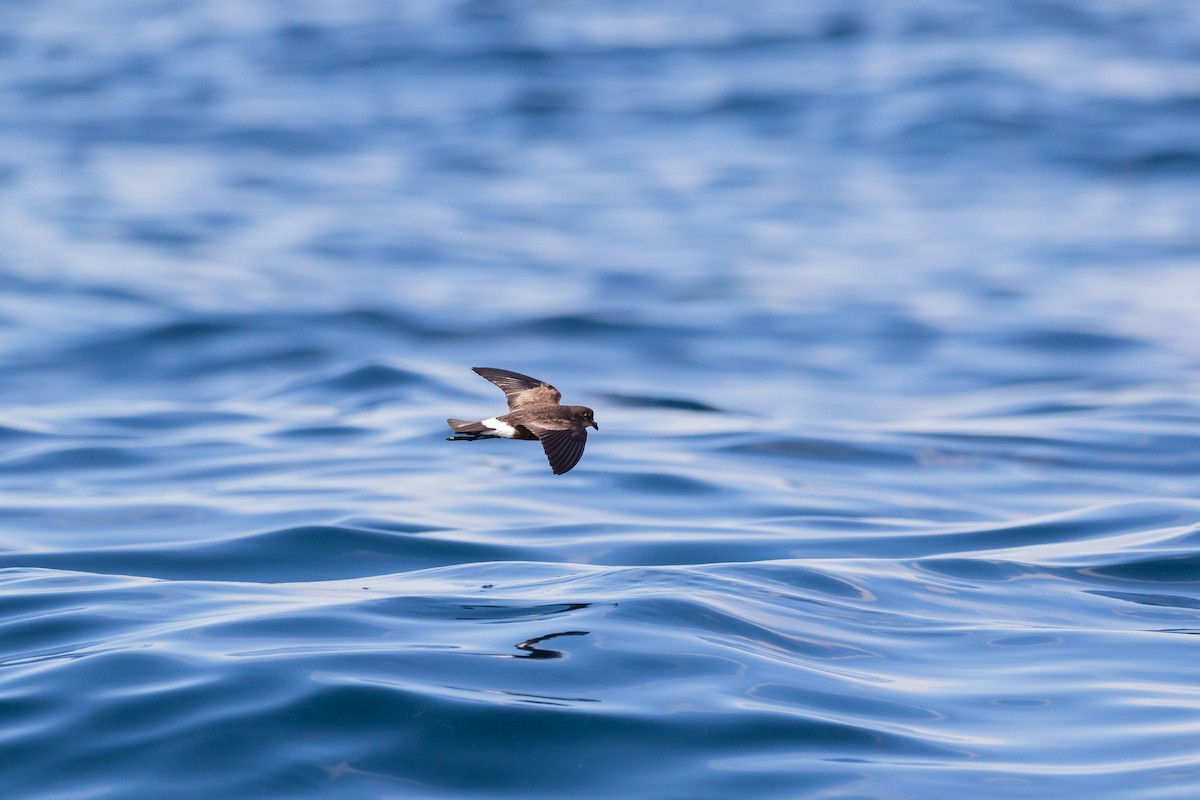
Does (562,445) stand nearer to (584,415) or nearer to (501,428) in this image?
(501,428)

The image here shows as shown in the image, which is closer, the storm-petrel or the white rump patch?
the storm-petrel

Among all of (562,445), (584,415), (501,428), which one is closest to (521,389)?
(584,415)

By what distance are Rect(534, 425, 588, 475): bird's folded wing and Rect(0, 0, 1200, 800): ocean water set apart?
33.1 inches

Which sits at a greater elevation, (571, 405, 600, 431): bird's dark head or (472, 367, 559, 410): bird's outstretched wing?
(472, 367, 559, 410): bird's outstretched wing

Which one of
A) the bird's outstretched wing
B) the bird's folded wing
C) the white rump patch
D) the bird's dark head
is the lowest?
the bird's folded wing

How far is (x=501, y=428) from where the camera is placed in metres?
7.00

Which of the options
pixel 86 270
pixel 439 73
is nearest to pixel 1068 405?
pixel 86 270

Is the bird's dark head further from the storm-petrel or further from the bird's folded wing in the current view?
the bird's folded wing

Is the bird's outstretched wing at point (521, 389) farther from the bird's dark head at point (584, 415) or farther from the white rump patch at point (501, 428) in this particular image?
the white rump patch at point (501, 428)

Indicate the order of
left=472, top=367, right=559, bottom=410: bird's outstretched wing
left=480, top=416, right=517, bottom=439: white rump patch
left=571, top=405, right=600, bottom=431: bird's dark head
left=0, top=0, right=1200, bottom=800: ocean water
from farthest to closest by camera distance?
left=472, top=367, right=559, bottom=410: bird's outstretched wing < left=571, top=405, right=600, bottom=431: bird's dark head < left=480, top=416, right=517, bottom=439: white rump patch < left=0, top=0, right=1200, bottom=800: ocean water

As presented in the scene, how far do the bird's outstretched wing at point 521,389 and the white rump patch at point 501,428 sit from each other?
72 cm

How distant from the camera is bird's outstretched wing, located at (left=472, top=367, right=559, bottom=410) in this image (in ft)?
26.1

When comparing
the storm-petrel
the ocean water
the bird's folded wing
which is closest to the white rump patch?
the storm-petrel

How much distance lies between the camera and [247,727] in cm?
563
